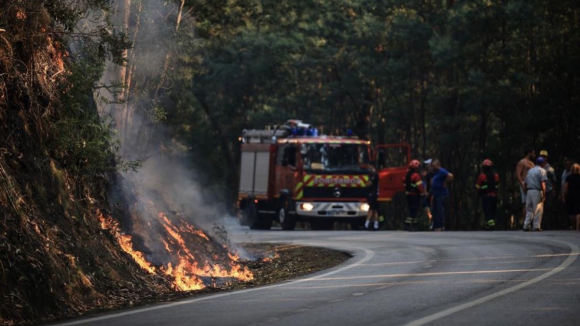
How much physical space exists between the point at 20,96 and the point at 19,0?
1.11 metres

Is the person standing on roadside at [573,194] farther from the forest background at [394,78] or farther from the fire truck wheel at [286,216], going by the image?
the fire truck wheel at [286,216]

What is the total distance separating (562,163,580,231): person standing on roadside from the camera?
2781 centimetres

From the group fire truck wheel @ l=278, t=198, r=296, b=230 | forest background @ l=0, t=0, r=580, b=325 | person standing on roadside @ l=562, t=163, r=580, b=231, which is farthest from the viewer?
fire truck wheel @ l=278, t=198, r=296, b=230

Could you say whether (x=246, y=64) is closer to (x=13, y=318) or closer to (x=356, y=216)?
(x=356, y=216)

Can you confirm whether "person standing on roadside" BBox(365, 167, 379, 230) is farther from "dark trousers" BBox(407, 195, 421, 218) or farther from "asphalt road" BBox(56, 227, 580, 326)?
"asphalt road" BBox(56, 227, 580, 326)

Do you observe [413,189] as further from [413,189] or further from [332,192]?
[332,192]

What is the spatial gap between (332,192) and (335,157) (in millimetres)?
1018

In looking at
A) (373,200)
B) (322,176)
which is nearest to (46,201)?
(373,200)

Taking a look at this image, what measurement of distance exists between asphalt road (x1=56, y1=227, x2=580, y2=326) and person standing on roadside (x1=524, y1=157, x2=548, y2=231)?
7092mm

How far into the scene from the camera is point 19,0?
1402 cm

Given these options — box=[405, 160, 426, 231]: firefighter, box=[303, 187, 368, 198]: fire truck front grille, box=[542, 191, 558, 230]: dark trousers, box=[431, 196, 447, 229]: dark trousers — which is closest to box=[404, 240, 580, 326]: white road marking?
box=[431, 196, 447, 229]: dark trousers

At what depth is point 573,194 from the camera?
2786 centimetres

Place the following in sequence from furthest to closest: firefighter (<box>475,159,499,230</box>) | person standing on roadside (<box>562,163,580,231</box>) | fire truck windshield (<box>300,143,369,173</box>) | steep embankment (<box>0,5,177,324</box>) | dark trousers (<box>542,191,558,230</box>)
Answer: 1. dark trousers (<box>542,191,558,230</box>)
2. fire truck windshield (<box>300,143,369,173</box>)
3. firefighter (<box>475,159,499,230</box>)
4. person standing on roadside (<box>562,163,580,231</box>)
5. steep embankment (<box>0,5,177,324</box>)

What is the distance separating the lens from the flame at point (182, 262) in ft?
51.3
